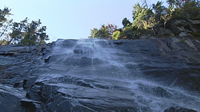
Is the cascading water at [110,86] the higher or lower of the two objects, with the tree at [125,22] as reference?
lower

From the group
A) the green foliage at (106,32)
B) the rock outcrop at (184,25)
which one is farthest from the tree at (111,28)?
the rock outcrop at (184,25)

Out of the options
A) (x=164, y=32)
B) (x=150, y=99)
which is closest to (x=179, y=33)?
(x=164, y=32)

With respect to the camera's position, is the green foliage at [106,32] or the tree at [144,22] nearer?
the tree at [144,22]

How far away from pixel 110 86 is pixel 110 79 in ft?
3.29

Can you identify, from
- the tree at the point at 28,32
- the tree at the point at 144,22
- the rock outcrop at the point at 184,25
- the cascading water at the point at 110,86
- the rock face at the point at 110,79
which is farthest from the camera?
the tree at the point at 28,32

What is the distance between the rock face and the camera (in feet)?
16.4

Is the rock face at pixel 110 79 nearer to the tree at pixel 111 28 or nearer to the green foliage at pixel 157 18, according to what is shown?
the green foliage at pixel 157 18

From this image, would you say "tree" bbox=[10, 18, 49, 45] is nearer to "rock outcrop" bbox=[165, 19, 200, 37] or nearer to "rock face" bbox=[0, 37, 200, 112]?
"rock face" bbox=[0, 37, 200, 112]

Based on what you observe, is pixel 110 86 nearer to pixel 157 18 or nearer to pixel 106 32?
pixel 157 18

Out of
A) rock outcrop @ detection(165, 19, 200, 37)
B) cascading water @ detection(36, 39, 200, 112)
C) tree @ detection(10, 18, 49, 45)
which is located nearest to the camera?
cascading water @ detection(36, 39, 200, 112)

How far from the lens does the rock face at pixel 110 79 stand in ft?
16.4

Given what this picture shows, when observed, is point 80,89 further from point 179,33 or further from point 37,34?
point 37,34

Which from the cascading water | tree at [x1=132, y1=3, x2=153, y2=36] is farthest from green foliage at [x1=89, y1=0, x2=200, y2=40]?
the cascading water

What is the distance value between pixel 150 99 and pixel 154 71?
312 centimetres
